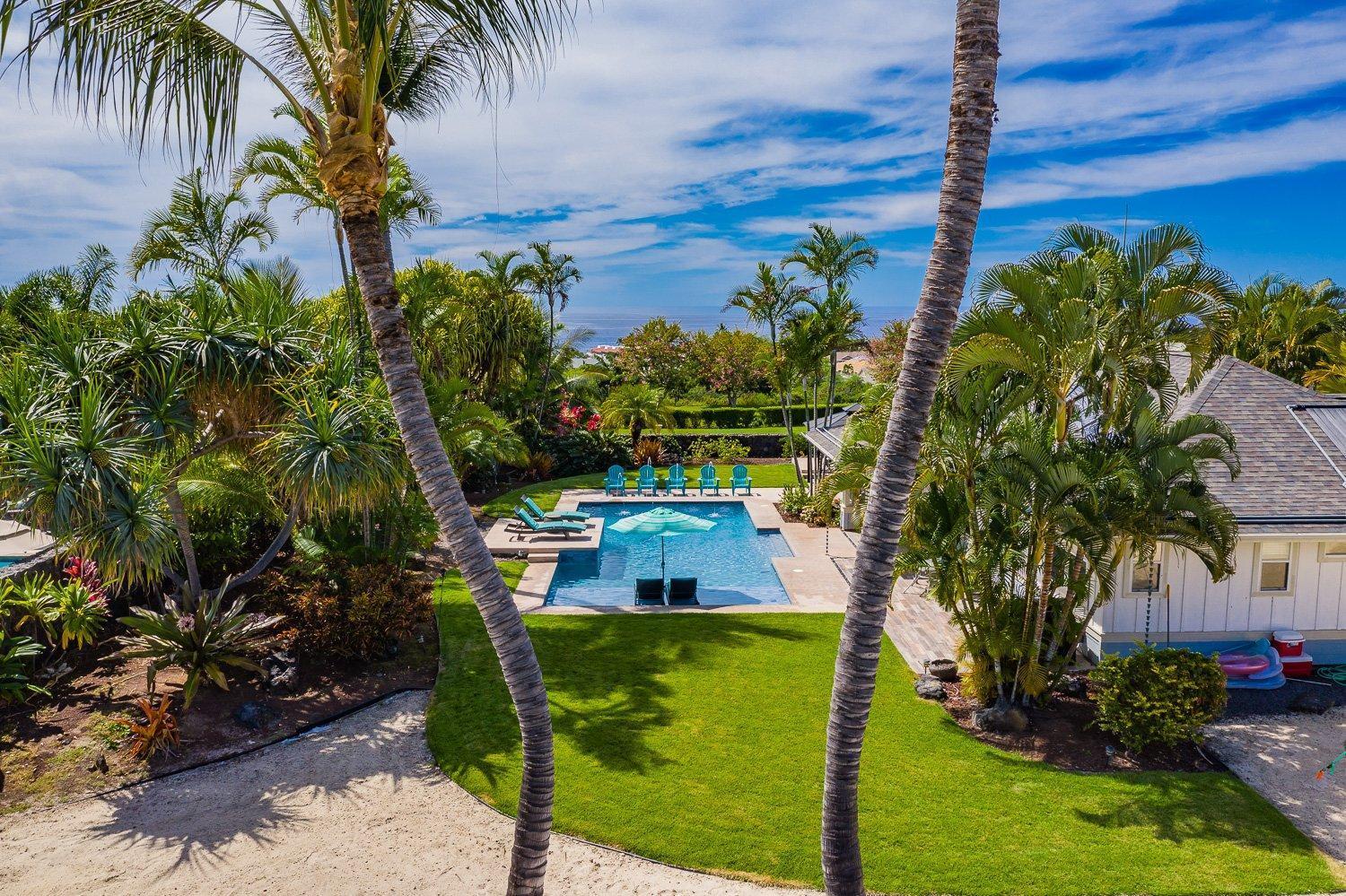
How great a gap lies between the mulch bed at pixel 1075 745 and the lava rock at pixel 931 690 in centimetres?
28

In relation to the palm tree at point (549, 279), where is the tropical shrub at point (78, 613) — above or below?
below

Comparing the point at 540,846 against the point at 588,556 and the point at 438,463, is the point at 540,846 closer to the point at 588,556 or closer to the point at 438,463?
the point at 438,463

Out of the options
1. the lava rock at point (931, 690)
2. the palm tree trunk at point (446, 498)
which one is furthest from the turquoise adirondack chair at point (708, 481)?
the palm tree trunk at point (446, 498)

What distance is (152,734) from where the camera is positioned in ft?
34.0

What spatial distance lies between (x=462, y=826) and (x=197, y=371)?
7.01m

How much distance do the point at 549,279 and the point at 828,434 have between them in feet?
39.0

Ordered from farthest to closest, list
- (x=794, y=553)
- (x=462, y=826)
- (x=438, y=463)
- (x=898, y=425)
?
1. (x=794, y=553)
2. (x=462, y=826)
3. (x=438, y=463)
4. (x=898, y=425)

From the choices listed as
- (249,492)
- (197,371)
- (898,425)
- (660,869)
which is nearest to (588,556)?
(249,492)

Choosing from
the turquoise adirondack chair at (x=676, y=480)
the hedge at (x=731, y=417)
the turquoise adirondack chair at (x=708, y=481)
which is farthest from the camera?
the hedge at (x=731, y=417)

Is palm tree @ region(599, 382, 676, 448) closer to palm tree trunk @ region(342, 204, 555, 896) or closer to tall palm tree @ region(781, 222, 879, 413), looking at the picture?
tall palm tree @ region(781, 222, 879, 413)

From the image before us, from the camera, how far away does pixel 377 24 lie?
5.24 m

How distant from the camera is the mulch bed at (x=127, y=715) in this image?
10.0m

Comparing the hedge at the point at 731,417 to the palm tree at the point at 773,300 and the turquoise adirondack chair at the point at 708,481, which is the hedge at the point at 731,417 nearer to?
the turquoise adirondack chair at the point at 708,481

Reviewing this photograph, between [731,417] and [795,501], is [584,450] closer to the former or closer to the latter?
[795,501]
